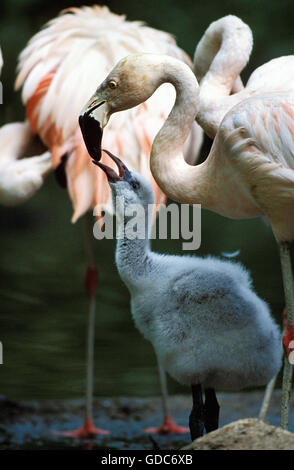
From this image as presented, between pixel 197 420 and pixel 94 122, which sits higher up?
pixel 94 122

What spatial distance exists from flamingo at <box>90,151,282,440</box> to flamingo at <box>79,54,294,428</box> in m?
0.23

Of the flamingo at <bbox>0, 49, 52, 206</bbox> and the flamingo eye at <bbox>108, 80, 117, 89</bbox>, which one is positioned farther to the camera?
the flamingo at <bbox>0, 49, 52, 206</bbox>

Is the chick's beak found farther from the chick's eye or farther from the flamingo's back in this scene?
→ the flamingo's back

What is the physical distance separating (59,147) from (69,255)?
303 cm

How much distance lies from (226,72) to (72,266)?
3.57m

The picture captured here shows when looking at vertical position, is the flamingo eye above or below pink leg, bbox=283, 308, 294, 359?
above

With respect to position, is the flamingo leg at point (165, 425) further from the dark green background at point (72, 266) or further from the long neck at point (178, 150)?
the long neck at point (178, 150)

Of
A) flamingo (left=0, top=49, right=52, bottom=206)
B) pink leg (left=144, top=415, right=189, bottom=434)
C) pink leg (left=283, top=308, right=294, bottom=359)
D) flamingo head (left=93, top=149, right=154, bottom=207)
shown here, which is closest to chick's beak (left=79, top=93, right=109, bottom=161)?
flamingo head (left=93, top=149, right=154, bottom=207)

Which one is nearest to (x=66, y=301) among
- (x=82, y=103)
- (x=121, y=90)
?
(x=82, y=103)

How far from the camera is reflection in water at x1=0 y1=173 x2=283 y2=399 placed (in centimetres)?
527

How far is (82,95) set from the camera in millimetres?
4652

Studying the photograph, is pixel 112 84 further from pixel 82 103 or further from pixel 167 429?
pixel 167 429
